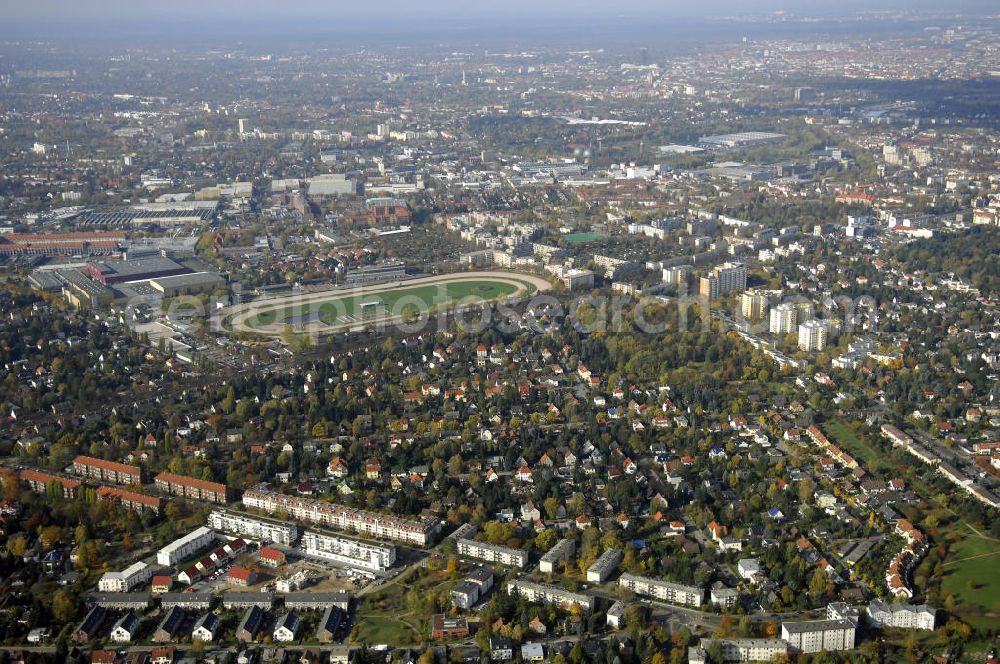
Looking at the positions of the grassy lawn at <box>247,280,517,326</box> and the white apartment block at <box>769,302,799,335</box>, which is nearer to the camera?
the white apartment block at <box>769,302,799,335</box>

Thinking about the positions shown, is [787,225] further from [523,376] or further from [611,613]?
[611,613]

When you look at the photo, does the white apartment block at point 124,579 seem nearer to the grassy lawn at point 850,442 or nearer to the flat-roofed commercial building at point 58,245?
the grassy lawn at point 850,442

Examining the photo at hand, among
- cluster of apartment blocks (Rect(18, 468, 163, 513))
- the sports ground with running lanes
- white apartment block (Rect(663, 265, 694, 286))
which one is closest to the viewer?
Result: cluster of apartment blocks (Rect(18, 468, 163, 513))

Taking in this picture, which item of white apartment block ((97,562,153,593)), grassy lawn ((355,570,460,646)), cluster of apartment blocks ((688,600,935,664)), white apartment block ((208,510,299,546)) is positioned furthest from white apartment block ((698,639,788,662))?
white apartment block ((97,562,153,593))

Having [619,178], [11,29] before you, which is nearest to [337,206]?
[619,178]

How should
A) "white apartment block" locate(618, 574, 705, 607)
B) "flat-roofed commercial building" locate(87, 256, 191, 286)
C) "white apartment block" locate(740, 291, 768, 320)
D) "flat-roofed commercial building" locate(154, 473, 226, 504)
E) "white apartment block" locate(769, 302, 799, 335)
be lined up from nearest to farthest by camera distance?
"white apartment block" locate(618, 574, 705, 607) < "flat-roofed commercial building" locate(154, 473, 226, 504) < "white apartment block" locate(769, 302, 799, 335) < "white apartment block" locate(740, 291, 768, 320) < "flat-roofed commercial building" locate(87, 256, 191, 286)

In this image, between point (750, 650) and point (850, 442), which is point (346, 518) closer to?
point (750, 650)

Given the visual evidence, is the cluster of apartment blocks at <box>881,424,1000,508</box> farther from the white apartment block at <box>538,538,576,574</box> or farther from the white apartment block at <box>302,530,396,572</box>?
the white apartment block at <box>302,530,396,572</box>
